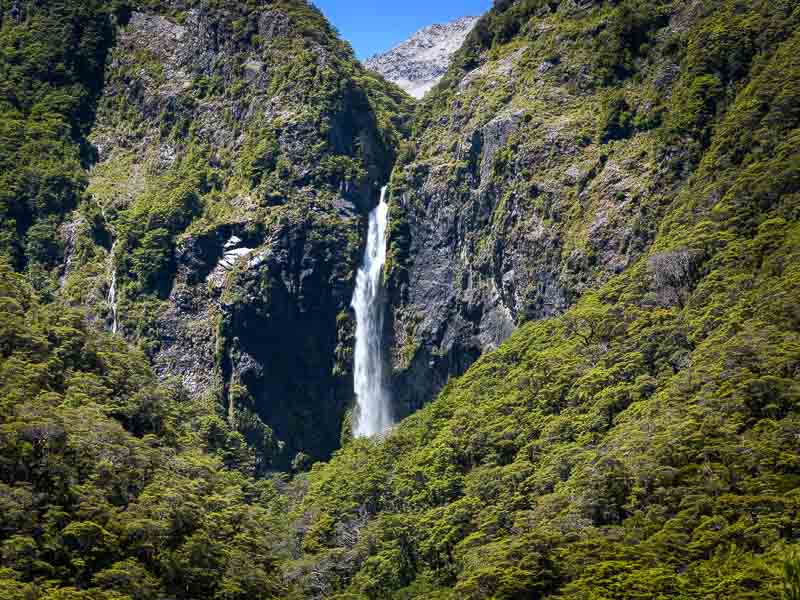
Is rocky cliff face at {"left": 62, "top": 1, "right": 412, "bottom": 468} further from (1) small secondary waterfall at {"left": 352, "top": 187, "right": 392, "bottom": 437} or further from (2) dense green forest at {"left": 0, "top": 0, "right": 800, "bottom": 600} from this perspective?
(1) small secondary waterfall at {"left": 352, "top": 187, "right": 392, "bottom": 437}

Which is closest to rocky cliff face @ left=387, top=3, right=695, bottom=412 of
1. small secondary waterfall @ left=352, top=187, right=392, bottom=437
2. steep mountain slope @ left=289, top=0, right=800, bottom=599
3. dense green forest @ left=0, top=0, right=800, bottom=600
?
steep mountain slope @ left=289, top=0, right=800, bottom=599

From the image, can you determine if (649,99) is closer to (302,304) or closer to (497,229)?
(497,229)

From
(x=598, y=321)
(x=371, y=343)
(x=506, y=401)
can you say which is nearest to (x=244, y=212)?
(x=371, y=343)

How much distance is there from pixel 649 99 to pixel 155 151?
6655 centimetres

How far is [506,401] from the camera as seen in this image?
9631 cm

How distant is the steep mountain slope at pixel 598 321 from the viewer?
67.0 meters

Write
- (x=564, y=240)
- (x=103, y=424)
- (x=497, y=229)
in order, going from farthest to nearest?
(x=497, y=229) → (x=564, y=240) → (x=103, y=424)

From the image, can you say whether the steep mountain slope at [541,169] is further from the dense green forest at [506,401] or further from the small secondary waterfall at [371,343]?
the small secondary waterfall at [371,343]

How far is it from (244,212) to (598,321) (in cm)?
5288

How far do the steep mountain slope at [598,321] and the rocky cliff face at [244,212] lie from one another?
9283 mm

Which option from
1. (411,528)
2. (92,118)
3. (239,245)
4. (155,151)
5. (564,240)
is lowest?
(411,528)

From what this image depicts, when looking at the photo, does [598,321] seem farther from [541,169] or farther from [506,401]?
[541,169]

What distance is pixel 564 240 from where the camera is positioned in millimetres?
108750

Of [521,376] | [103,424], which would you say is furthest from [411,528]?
[103,424]
